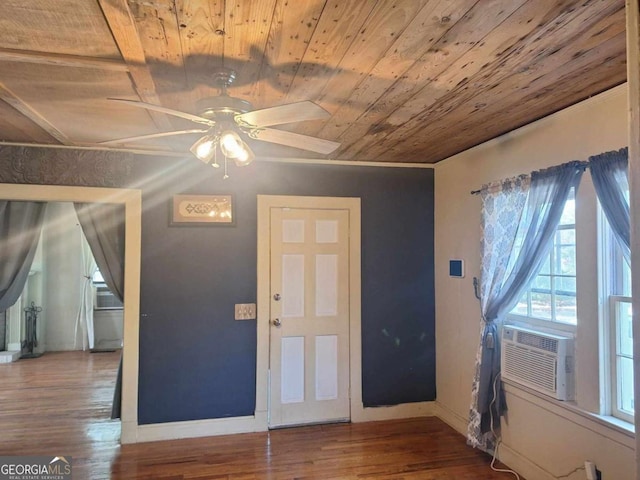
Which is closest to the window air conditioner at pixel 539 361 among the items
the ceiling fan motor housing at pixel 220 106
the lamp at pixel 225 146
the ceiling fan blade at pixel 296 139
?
the ceiling fan blade at pixel 296 139

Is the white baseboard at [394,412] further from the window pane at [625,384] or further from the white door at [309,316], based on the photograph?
the window pane at [625,384]

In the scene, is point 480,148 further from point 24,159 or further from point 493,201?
point 24,159

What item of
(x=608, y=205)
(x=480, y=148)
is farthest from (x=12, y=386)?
(x=608, y=205)

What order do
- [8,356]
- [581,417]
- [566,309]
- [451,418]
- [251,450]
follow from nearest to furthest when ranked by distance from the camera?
[581,417], [566,309], [251,450], [451,418], [8,356]

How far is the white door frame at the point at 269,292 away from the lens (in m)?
3.79

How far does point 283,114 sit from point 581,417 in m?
2.46

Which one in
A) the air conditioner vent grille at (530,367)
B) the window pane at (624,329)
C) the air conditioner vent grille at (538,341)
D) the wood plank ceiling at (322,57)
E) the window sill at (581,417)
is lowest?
the window sill at (581,417)

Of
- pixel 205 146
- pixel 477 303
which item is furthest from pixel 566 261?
pixel 205 146

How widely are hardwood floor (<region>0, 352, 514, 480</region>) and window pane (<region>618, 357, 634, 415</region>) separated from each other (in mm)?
1062

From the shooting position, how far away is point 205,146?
2.23m

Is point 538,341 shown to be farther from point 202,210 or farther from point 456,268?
point 202,210

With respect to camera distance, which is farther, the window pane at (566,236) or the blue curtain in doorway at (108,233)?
the blue curtain in doorway at (108,233)

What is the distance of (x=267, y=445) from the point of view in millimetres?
3498

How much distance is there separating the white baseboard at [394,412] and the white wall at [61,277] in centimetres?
510
